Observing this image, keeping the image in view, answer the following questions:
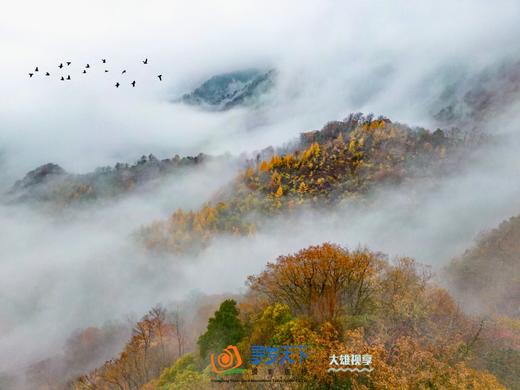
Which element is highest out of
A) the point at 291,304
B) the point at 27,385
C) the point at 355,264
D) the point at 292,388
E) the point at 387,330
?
the point at 355,264

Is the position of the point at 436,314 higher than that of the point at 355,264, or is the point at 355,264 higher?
the point at 355,264

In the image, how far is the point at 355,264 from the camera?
54.7m

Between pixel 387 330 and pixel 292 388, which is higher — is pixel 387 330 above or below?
above

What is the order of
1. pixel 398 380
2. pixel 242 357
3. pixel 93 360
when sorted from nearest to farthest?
pixel 398 380 < pixel 242 357 < pixel 93 360

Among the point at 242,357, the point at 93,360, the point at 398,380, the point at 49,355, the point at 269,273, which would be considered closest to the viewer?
the point at 398,380

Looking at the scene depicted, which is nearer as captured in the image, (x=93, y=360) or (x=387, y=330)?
(x=387, y=330)

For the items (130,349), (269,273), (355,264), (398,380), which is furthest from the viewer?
(130,349)

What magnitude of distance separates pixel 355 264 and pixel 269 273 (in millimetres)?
13303

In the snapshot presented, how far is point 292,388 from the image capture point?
37.2 meters

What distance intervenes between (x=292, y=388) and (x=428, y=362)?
41.0 feet

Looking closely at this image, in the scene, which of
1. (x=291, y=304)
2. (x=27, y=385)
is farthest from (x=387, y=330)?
(x=27, y=385)

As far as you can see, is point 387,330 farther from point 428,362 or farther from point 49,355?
point 49,355

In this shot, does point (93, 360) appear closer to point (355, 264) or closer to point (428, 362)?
point (355, 264)

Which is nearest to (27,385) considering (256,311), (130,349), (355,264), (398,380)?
(130,349)
